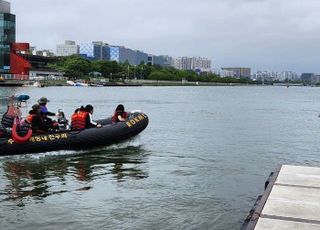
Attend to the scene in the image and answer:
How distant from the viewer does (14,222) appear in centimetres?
966

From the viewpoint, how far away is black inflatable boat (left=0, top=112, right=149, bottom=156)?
15.7 m

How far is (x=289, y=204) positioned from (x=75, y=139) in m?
10.5

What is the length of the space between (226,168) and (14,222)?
8.14 m

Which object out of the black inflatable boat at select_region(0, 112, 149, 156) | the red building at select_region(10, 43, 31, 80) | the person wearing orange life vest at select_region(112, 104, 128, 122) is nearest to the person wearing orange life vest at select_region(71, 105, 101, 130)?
the black inflatable boat at select_region(0, 112, 149, 156)

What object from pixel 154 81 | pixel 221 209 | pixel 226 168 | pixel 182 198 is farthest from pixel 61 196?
pixel 154 81

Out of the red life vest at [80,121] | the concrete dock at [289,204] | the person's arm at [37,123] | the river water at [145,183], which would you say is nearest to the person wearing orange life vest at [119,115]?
the river water at [145,183]

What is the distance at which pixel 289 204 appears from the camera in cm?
779

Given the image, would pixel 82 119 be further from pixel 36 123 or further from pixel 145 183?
pixel 145 183

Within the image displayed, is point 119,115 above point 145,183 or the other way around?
above

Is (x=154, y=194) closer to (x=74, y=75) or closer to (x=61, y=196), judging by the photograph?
(x=61, y=196)

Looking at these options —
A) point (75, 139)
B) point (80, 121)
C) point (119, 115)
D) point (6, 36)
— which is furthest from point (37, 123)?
point (6, 36)

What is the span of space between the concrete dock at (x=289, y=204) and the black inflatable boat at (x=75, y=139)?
28.7 ft

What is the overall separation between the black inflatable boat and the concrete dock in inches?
345

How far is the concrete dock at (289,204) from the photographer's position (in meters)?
6.91
